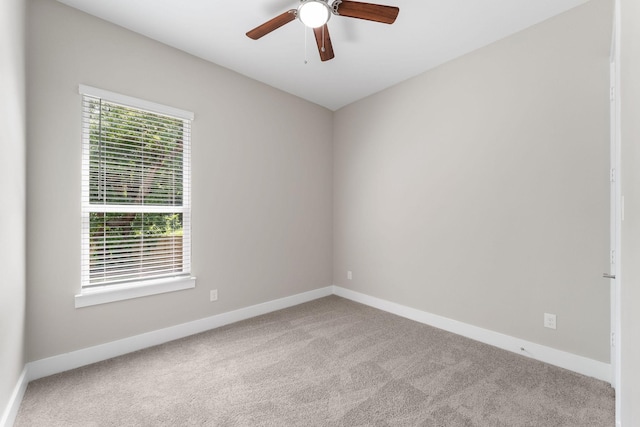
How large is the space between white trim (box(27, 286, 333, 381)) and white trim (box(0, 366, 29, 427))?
0.39 ft

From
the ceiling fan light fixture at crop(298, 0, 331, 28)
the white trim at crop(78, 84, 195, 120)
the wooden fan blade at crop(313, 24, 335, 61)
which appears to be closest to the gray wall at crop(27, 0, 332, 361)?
the white trim at crop(78, 84, 195, 120)

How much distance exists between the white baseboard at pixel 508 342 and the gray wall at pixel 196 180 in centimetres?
120

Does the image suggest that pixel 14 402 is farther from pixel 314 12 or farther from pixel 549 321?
pixel 549 321

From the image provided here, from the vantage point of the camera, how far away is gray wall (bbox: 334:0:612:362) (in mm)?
2133

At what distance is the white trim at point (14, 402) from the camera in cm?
158

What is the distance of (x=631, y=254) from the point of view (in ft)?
3.35

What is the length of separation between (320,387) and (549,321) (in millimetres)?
1888

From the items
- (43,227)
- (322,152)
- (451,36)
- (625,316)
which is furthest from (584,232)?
(43,227)

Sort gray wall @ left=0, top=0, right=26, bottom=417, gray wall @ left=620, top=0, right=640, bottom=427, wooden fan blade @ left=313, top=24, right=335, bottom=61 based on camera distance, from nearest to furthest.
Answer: gray wall @ left=620, top=0, right=640, bottom=427 → gray wall @ left=0, top=0, right=26, bottom=417 → wooden fan blade @ left=313, top=24, right=335, bottom=61

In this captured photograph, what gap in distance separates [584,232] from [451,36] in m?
1.92

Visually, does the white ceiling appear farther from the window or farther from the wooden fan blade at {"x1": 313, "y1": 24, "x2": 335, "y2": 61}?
the window

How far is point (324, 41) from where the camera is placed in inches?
84.4

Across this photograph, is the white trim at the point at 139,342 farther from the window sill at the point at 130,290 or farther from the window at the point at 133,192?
the window at the point at 133,192

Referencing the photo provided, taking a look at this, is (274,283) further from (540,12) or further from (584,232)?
(540,12)
